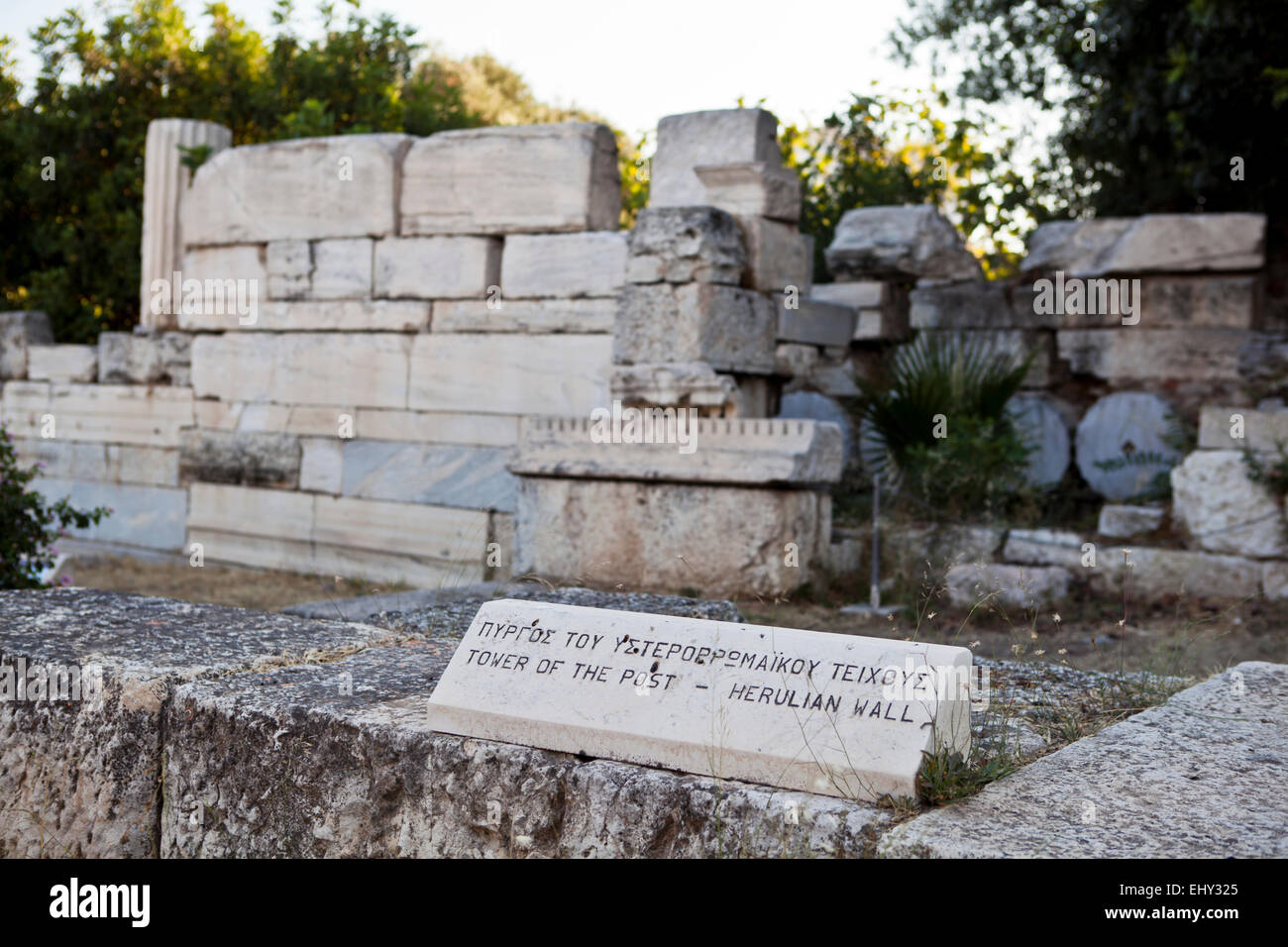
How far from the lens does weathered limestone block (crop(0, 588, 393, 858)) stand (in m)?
2.64

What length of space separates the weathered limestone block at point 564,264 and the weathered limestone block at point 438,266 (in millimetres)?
120

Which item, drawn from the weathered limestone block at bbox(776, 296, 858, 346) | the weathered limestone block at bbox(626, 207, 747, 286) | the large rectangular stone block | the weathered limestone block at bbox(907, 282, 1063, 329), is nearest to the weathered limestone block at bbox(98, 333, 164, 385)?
the large rectangular stone block

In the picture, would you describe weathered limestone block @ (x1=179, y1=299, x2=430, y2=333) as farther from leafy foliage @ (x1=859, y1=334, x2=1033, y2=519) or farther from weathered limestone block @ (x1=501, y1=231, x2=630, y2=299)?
leafy foliage @ (x1=859, y1=334, x2=1033, y2=519)

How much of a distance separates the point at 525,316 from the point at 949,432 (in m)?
2.63

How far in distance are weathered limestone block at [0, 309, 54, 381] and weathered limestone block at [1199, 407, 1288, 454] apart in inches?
330

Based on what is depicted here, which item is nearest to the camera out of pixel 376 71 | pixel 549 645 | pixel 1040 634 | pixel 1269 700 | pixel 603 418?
pixel 549 645

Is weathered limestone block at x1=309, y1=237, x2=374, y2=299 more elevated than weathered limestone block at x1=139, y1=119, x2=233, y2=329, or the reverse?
weathered limestone block at x1=139, y1=119, x2=233, y2=329

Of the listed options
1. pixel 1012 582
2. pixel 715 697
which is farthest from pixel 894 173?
pixel 715 697

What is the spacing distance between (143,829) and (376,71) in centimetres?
882

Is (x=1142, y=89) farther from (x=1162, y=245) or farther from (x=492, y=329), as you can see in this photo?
(x=492, y=329)

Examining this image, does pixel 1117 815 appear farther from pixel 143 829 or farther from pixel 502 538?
pixel 502 538

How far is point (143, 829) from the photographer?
2.63 metres

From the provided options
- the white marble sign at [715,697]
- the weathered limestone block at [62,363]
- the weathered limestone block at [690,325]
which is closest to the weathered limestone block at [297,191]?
the weathered limestone block at [62,363]
